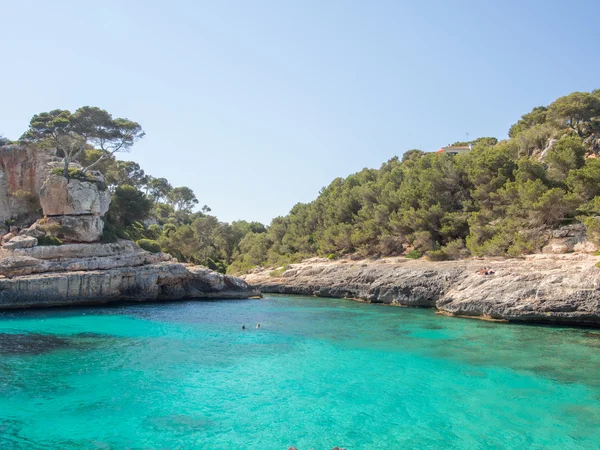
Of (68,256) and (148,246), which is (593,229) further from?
(68,256)

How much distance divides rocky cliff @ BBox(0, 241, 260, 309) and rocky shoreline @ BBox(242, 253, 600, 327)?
14.6 m

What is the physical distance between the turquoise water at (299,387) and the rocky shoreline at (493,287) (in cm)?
145

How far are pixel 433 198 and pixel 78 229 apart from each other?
3449 cm

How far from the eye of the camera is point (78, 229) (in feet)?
115

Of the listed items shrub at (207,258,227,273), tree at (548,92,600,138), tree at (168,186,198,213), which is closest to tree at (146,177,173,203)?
tree at (168,186,198,213)

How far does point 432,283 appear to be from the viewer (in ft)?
105

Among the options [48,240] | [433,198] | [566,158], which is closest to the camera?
[566,158]

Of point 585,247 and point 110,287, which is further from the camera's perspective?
point 110,287

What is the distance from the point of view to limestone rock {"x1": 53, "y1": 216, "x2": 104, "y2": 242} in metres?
34.8

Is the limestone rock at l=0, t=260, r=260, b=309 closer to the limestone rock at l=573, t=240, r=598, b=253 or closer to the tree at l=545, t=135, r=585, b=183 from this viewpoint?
the limestone rock at l=573, t=240, r=598, b=253

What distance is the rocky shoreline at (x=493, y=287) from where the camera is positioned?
22.9 m

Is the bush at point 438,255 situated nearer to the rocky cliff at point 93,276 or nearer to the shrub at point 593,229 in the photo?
the shrub at point 593,229

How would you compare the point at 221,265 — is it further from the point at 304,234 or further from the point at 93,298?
the point at 93,298

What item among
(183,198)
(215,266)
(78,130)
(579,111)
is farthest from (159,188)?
(579,111)
